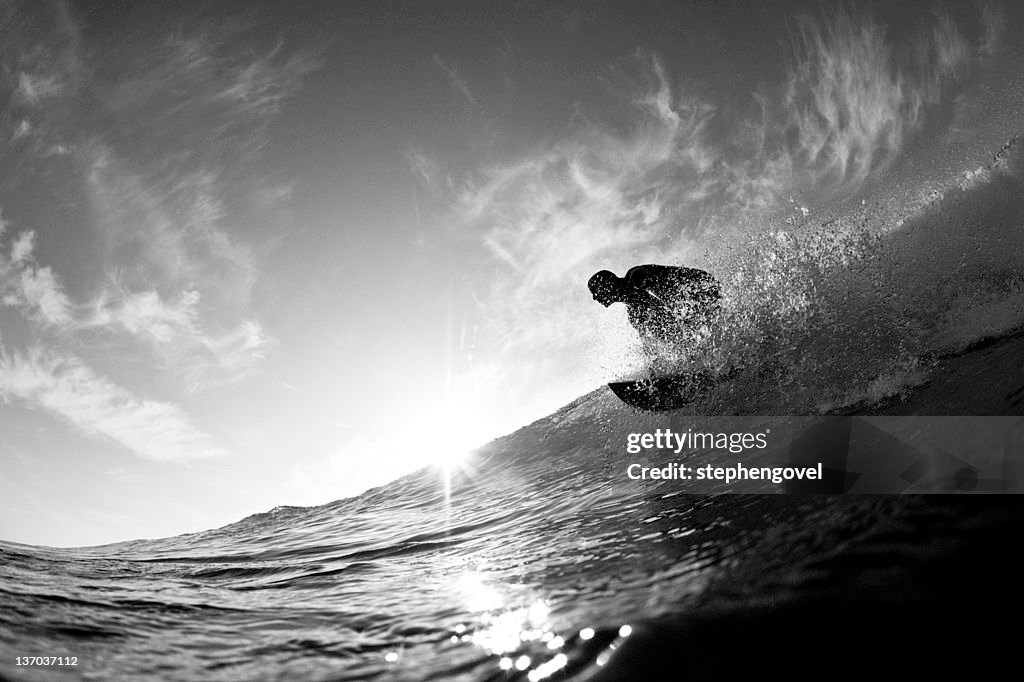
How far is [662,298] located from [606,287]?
0.95 metres

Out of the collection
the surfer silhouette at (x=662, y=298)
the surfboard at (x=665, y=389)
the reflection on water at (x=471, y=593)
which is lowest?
the reflection on water at (x=471, y=593)

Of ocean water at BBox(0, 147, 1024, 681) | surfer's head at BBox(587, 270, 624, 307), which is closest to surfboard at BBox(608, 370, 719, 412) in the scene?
ocean water at BBox(0, 147, 1024, 681)

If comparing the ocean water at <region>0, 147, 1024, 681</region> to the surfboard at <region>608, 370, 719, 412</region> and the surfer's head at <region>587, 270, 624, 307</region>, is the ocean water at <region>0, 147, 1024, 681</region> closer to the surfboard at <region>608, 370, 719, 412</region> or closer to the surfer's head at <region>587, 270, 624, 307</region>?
the surfboard at <region>608, 370, 719, 412</region>

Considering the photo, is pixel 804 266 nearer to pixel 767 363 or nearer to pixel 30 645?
pixel 767 363

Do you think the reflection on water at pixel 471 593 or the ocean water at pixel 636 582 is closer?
the ocean water at pixel 636 582

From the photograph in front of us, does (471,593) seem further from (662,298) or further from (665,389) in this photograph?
(662,298)

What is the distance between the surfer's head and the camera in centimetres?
862

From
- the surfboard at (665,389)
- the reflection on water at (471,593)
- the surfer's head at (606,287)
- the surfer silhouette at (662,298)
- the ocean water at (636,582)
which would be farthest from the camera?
the surfer's head at (606,287)

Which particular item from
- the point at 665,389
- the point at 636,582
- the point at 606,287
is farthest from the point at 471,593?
the point at 606,287

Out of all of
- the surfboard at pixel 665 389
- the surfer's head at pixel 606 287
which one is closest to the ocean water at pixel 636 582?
the surfboard at pixel 665 389

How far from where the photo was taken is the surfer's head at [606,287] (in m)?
8.62

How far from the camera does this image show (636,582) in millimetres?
2172

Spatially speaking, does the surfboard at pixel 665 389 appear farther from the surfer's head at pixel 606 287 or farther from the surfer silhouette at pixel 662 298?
the surfer's head at pixel 606 287

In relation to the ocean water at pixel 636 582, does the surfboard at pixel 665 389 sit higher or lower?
higher
